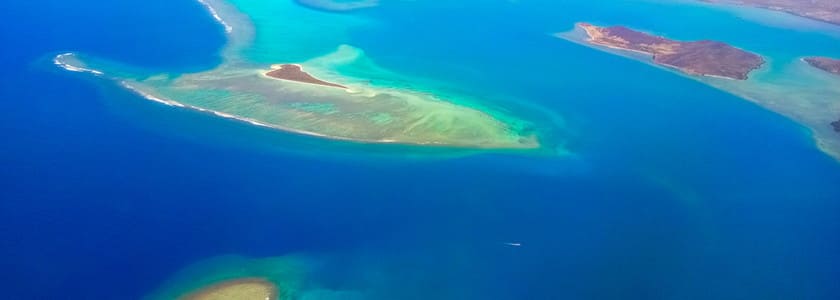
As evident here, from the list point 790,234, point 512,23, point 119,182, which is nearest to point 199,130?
point 119,182

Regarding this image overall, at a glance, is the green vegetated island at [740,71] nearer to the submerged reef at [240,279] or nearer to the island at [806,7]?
the island at [806,7]

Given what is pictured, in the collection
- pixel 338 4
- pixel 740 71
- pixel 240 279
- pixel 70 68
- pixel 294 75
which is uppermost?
pixel 338 4

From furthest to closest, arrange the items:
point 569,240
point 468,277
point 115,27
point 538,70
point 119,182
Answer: point 115,27 < point 538,70 < point 119,182 < point 569,240 < point 468,277

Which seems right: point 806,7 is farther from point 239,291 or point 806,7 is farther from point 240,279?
point 239,291

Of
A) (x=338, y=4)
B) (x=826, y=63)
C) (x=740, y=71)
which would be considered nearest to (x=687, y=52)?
(x=740, y=71)

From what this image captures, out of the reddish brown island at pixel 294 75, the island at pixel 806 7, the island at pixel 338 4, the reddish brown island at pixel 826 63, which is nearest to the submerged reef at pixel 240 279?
the reddish brown island at pixel 294 75

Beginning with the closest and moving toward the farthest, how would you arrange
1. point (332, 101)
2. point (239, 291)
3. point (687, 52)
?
point (239, 291) → point (332, 101) → point (687, 52)

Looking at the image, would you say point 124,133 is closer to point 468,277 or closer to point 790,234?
point 468,277
